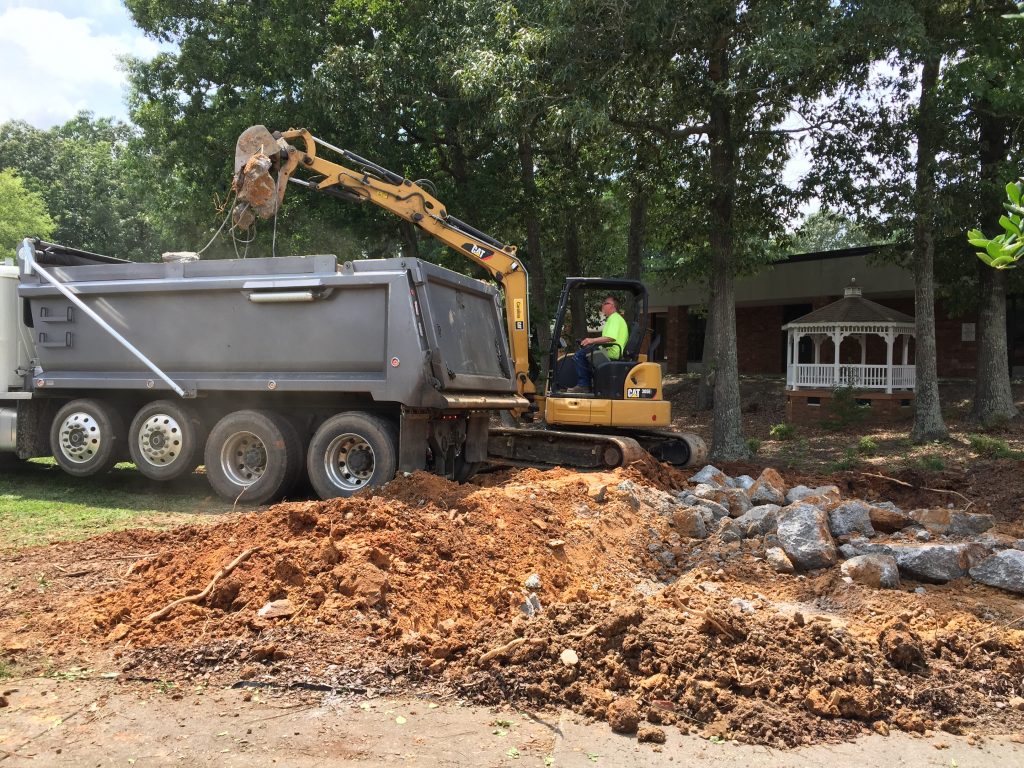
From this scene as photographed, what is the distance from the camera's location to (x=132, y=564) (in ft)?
20.8

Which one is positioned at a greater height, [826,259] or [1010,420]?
[826,259]

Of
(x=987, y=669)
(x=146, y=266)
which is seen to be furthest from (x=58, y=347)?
(x=987, y=669)

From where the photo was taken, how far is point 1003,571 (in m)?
6.52

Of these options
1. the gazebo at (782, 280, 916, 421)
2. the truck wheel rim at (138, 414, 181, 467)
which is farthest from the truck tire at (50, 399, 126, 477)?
the gazebo at (782, 280, 916, 421)

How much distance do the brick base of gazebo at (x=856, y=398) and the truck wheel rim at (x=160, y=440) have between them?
49.0ft

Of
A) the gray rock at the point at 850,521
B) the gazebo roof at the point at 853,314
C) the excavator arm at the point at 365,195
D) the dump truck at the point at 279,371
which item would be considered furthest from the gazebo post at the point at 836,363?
the gray rock at the point at 850,521

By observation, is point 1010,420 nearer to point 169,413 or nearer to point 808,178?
point 808,178

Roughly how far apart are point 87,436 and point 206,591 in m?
5.74

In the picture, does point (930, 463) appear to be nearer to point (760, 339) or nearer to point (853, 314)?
point (853, 314)

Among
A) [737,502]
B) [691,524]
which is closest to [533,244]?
[737,502]

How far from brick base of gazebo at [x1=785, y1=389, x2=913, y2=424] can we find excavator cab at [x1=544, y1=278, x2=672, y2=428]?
1033 centimetres

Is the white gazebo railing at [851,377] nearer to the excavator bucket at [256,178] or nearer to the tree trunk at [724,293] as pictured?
the tree trunk at [724,293]

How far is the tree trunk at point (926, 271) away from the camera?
14.6m

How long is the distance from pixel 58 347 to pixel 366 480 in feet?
14.1
